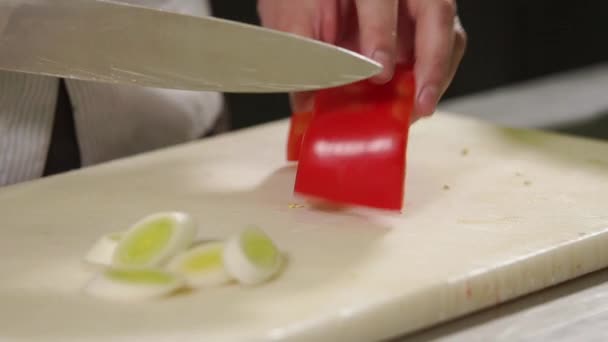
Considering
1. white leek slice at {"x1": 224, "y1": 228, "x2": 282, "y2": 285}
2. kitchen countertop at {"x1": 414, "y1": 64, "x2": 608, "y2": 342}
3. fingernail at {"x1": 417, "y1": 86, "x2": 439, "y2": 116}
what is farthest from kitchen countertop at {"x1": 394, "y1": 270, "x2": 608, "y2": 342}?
fingernail at {"x1": 417, "y1": 86, "x2": 439, "y2": 116}

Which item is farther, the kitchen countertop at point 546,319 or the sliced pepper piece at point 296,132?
the sliced pepper piece at point 296,132

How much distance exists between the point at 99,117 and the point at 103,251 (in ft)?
1.32

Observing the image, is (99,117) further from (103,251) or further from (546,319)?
(546,319)

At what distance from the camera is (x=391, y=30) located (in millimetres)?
994

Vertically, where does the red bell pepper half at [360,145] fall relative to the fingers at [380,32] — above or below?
below

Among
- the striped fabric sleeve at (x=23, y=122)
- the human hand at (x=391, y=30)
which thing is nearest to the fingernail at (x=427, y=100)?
the human hand at (x=391, y=30)

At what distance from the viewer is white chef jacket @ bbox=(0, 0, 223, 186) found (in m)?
1.14

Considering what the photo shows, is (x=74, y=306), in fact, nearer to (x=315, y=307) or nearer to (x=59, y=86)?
(x=315, y=307)

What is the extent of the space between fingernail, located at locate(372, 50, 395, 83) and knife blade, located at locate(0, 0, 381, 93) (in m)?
0.07

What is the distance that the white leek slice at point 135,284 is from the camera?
0.75 m

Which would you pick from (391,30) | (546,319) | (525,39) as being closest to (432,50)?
(391,30)

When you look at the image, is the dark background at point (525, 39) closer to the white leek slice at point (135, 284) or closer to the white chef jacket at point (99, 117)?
the white chef jacket at point (99, 117)

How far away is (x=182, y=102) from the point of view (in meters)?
1.30

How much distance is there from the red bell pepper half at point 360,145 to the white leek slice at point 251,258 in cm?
15
